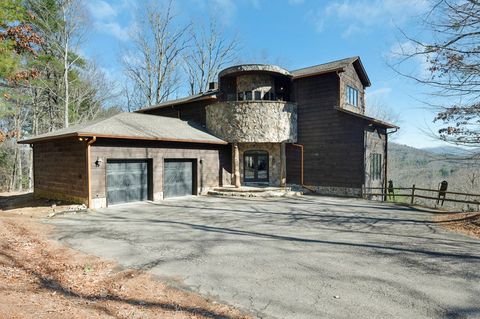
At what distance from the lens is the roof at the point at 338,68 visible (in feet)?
54.3

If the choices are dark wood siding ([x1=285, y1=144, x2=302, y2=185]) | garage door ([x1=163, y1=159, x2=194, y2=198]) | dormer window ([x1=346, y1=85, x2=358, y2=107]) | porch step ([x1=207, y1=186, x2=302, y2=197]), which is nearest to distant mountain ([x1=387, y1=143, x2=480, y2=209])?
dormer window ([x1=346, y1=85, x2=358, y2=107])

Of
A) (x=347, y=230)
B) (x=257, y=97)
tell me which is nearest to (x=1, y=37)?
(x=257, y=97)

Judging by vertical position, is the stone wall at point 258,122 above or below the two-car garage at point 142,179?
above

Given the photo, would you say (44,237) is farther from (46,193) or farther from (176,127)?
(176,127)

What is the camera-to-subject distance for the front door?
1902cm

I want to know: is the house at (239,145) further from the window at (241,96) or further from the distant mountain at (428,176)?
the distant mountain at (428,176)

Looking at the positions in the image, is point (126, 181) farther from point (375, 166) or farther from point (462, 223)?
point (375, 166)

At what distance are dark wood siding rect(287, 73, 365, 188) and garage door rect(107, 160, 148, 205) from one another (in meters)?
9.71

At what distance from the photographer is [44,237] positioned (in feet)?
24.9

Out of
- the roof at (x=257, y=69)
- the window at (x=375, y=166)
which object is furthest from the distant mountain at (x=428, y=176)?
the roof at (x=257, y=69)

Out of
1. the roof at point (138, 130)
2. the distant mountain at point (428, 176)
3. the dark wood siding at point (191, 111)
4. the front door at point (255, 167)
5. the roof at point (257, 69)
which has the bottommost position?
the distant mountain at point (428, 176)

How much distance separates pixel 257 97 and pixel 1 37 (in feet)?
45.5

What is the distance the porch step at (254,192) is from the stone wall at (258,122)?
3129 mm

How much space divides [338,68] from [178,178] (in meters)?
11.6
